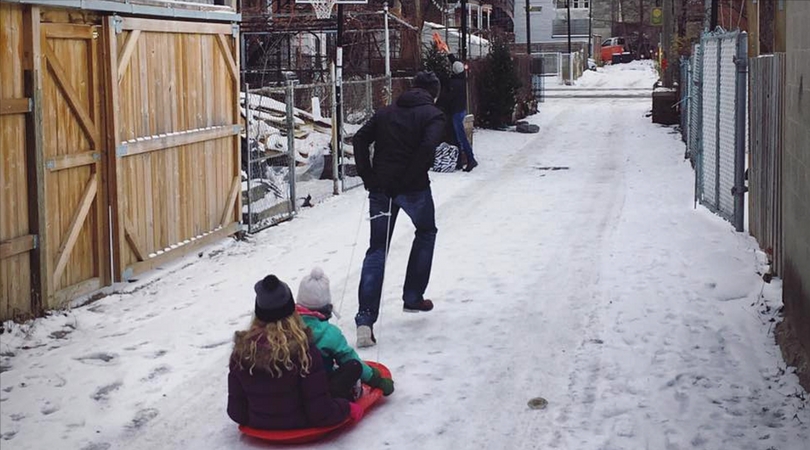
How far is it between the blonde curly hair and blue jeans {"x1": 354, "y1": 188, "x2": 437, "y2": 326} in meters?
2.12

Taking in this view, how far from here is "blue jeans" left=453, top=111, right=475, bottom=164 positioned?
18.3 metres

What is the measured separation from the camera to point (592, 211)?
13750 mm

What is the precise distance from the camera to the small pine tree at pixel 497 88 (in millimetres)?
26172

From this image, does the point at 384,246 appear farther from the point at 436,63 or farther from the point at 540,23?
the point at 540,23

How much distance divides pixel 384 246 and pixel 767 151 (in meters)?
3.87

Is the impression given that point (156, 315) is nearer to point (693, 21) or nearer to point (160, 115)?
point (160, 115)

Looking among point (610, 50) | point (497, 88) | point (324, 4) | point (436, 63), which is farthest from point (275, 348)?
point (610, 50)

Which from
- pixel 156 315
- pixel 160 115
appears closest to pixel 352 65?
pixel 160 115

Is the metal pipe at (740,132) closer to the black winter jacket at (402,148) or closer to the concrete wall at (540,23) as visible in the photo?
the black winter jacket at (402,148)

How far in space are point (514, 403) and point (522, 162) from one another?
45.2 feet

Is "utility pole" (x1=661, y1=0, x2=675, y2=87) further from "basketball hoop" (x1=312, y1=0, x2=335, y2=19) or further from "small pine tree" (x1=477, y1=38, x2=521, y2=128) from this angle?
"basketball hoop" (x1=312, y1=0, x2=335, y2=19)

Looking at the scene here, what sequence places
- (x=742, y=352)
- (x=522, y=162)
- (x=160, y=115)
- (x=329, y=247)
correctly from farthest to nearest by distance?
1. (x=522, y=162)
2. (x=329, y=247)
3. (x=160, y=115)
4. (x=742, y=352)

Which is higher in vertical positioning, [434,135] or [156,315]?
[434,135]

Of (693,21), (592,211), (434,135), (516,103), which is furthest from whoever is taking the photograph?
(693,21)
